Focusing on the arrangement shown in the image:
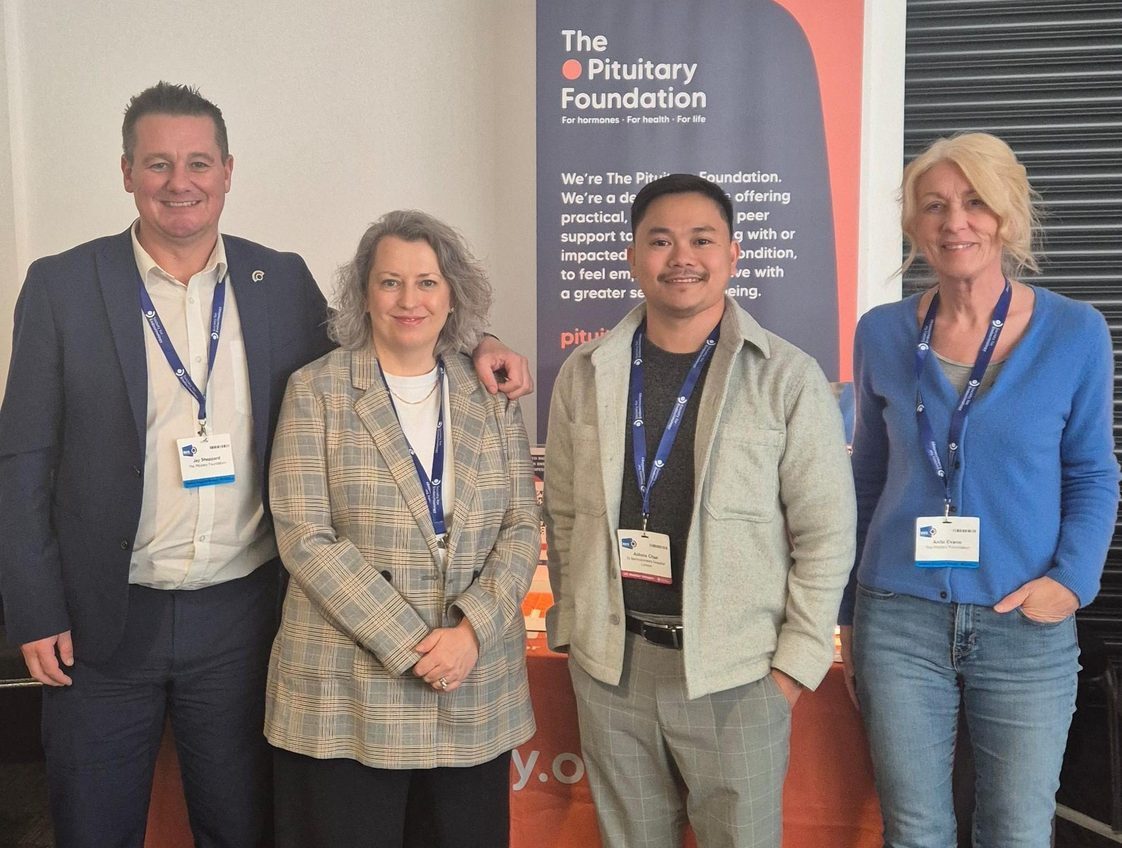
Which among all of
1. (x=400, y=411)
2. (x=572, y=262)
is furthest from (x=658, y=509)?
(x=572, y=262)

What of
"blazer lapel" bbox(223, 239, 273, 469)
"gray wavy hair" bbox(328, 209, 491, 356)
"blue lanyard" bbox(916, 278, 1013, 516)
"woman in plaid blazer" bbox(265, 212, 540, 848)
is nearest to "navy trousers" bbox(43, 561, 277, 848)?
"woman in plaid blazer" bbox(265, 212, 540, 848)

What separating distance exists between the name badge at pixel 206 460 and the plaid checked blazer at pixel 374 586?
19cm

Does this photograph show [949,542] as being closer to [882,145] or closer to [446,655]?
[446,655]

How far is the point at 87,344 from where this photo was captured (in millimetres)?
1841

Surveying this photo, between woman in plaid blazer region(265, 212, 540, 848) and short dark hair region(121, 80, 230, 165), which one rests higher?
short dark hair region(121, 80, 230, 165)

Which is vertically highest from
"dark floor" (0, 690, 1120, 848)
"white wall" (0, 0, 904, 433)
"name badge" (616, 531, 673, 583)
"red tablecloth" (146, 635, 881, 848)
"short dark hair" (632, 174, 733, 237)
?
"white wall" (0, 0, 904, 433)

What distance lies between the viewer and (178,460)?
73.7 inches

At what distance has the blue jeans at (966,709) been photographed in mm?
1678

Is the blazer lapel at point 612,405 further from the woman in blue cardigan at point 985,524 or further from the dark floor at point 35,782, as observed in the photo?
the dark floor at point 35,782

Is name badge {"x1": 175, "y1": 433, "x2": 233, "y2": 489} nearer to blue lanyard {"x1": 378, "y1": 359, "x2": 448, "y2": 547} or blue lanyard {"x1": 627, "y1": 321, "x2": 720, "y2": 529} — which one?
blue lanyard {"x1": 378, "y1": 359, "x2": 448, "y2": 547}

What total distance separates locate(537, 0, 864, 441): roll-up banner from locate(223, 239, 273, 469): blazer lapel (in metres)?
1.40

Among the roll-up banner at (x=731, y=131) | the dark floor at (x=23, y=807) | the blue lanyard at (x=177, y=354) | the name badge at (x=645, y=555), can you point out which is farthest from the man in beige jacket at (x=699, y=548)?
the dark floor at (x=23, y=807)

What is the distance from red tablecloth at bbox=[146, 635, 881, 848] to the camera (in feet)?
6.88

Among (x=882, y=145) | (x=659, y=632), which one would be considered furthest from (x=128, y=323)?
(x=882, y=145)
